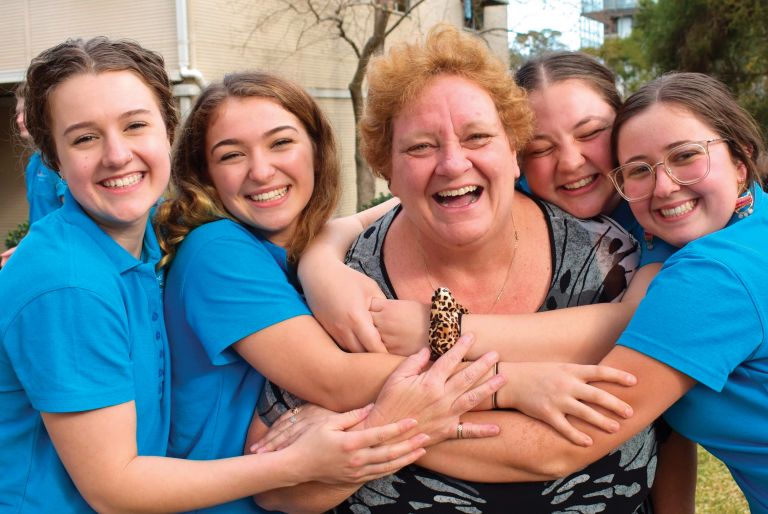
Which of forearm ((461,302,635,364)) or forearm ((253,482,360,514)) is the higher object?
forearm ((461,302,635,364))

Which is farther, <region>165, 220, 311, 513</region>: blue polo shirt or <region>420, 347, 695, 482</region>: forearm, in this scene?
<region>165, 220, 311, 513</region>: blue polo shirt

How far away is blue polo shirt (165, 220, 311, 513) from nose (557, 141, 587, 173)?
1018 millimetres

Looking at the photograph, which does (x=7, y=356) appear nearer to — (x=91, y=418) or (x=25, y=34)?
(x=91, y=418)

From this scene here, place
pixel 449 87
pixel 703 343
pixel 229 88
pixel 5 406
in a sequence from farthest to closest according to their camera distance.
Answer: pixel 229 88
pixel 449 87
pixel 5 406
pixel 703 343

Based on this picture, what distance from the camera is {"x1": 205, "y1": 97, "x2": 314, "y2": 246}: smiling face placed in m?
2.67

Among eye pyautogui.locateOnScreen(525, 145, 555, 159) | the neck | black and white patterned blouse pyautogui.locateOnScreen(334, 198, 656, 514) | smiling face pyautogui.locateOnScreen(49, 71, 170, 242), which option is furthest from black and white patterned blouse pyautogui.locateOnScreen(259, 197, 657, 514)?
smiling face pyautogui.locateOnScreen(49, 71, 170, 242)

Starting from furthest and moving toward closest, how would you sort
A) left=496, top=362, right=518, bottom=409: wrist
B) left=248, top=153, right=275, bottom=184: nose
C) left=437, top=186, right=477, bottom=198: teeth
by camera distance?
left=248, top=153, right=275, bottom=184: nose, left=437, top=186, right=477, bottom=198: teeth, left=496, top=362, right=518, bottom=409: wrist

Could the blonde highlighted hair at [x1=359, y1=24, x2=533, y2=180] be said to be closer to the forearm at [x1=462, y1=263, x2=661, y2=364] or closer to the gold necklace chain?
the gold necklace chain

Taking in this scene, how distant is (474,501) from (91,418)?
1132 millimetres

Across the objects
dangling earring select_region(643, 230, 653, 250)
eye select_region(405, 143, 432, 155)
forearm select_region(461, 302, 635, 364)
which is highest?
eye select_region(405, 143, 432, 155)

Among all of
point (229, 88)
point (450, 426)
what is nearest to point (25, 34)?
point (229, 88)

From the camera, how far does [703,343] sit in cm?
202

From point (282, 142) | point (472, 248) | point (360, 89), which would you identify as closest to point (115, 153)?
point (282, 142)

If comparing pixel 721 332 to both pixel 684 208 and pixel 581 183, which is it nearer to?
pixel 684 208
